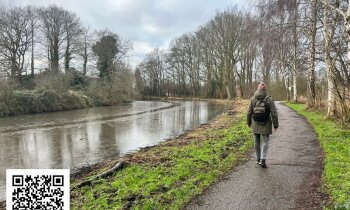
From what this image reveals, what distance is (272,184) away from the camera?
242 inches

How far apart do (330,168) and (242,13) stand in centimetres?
4483

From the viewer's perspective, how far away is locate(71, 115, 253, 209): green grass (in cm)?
577

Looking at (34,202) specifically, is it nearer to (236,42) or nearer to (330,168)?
(330,168)

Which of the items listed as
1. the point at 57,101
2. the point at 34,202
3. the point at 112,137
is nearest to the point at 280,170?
the point at 34,202

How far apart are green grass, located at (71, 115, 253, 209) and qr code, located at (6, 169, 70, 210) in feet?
5.42

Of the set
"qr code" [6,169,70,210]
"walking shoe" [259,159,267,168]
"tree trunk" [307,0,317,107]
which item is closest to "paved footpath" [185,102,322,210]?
"walking shoe" [259,159,267,168]

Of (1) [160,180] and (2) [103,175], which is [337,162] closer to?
(1) [160,180]

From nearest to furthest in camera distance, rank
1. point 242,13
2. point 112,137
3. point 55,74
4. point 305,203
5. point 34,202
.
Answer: point 34,202
point 305,203
point 112,137
point 55,74
point 242,13

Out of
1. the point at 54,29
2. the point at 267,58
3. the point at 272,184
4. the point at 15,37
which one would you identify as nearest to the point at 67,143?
the point at 272,184

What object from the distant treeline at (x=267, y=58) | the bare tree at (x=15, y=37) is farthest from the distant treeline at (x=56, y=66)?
the distant treeline at (x=267, y=58)

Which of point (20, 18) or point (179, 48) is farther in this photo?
point (179, 48)

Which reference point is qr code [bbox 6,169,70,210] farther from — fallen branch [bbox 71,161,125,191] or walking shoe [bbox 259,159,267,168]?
walking shoe [bbox 259,159,267,168]

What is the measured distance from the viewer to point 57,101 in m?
35.1

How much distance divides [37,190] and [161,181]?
3254 millimetres
